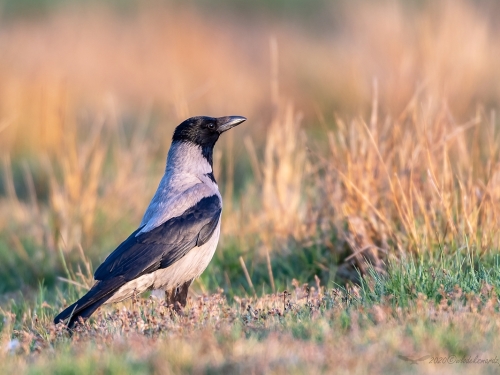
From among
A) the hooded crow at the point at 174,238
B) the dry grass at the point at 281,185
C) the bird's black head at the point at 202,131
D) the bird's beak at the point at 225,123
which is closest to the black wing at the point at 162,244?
the hooded crow at the point at 174,238

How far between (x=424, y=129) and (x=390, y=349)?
2251mm

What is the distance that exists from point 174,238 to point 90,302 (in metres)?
0.69

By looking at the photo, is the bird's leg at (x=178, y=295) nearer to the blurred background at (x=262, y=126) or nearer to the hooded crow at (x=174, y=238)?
the hooded crow at (x=174, y=238)

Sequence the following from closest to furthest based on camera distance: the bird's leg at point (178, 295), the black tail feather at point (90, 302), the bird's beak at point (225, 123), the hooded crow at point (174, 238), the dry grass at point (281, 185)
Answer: the dry grass at point (281, 185) → the black tail feather at point (90, 302) → the hooded crow at point (174, 238) → the bird's leg at point (178, 295) → the bird's beak at point (225, 123)

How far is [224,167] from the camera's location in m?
9.31

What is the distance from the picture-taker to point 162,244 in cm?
481

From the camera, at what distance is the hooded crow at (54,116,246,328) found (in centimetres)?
458

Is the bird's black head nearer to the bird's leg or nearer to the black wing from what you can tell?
the black wing

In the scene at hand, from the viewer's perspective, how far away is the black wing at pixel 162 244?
4637 mm

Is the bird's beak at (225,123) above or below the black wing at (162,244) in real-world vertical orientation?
above

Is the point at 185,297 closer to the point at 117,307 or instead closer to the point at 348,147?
the point at 117,307

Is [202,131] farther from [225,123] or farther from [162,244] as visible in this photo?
[162,244]

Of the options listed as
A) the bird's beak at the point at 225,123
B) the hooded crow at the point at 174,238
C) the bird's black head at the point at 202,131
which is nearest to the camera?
the hooded crow at the point at 174,238

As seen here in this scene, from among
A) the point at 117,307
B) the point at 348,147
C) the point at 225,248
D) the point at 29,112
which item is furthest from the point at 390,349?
the point at 29,112
